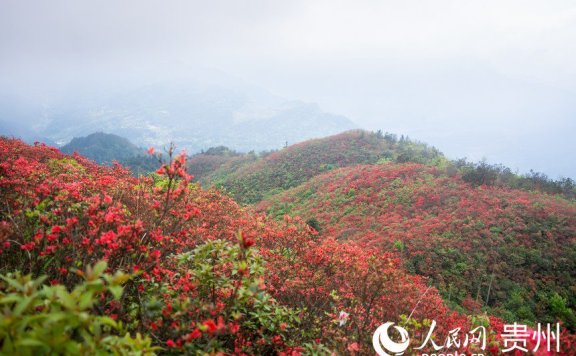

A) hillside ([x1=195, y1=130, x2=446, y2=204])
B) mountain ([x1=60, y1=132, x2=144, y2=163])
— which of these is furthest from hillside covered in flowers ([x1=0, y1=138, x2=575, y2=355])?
mountain ([x1=60, y1=132, x2=144, y2=163])

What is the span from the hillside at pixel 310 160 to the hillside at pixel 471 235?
10.1m

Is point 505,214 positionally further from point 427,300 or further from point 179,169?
point 179,169

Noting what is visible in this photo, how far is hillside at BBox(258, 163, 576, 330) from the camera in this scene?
430 inches

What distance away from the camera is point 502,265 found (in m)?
12.3

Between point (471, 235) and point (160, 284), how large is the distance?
575 inches

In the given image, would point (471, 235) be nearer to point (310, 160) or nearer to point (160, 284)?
point (160, 284)

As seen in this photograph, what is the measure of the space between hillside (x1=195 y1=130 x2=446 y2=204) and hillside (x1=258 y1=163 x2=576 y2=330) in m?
10.1

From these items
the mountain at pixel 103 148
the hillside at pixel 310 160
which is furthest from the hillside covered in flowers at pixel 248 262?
the mountain at pixel 103 148

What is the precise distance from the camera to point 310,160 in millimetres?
40219

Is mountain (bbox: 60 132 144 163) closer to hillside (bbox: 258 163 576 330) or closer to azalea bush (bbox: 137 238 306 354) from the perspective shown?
hillside (bbox: 258 163 576 330)

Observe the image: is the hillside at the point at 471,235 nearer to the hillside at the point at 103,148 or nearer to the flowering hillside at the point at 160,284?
the flowering hillside at the point at 160,284

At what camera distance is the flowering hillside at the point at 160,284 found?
169 cm

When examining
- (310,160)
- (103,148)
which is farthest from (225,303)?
(103,148)

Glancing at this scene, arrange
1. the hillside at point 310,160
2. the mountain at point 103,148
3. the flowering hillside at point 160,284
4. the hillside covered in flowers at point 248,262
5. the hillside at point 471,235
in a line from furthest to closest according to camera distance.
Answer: the mountain at point 103,148
the hillside at point 310,160
the hillside at point 471,235
the hillside covered in flowers at point 248,262
the flowering hillside at point 160,284
